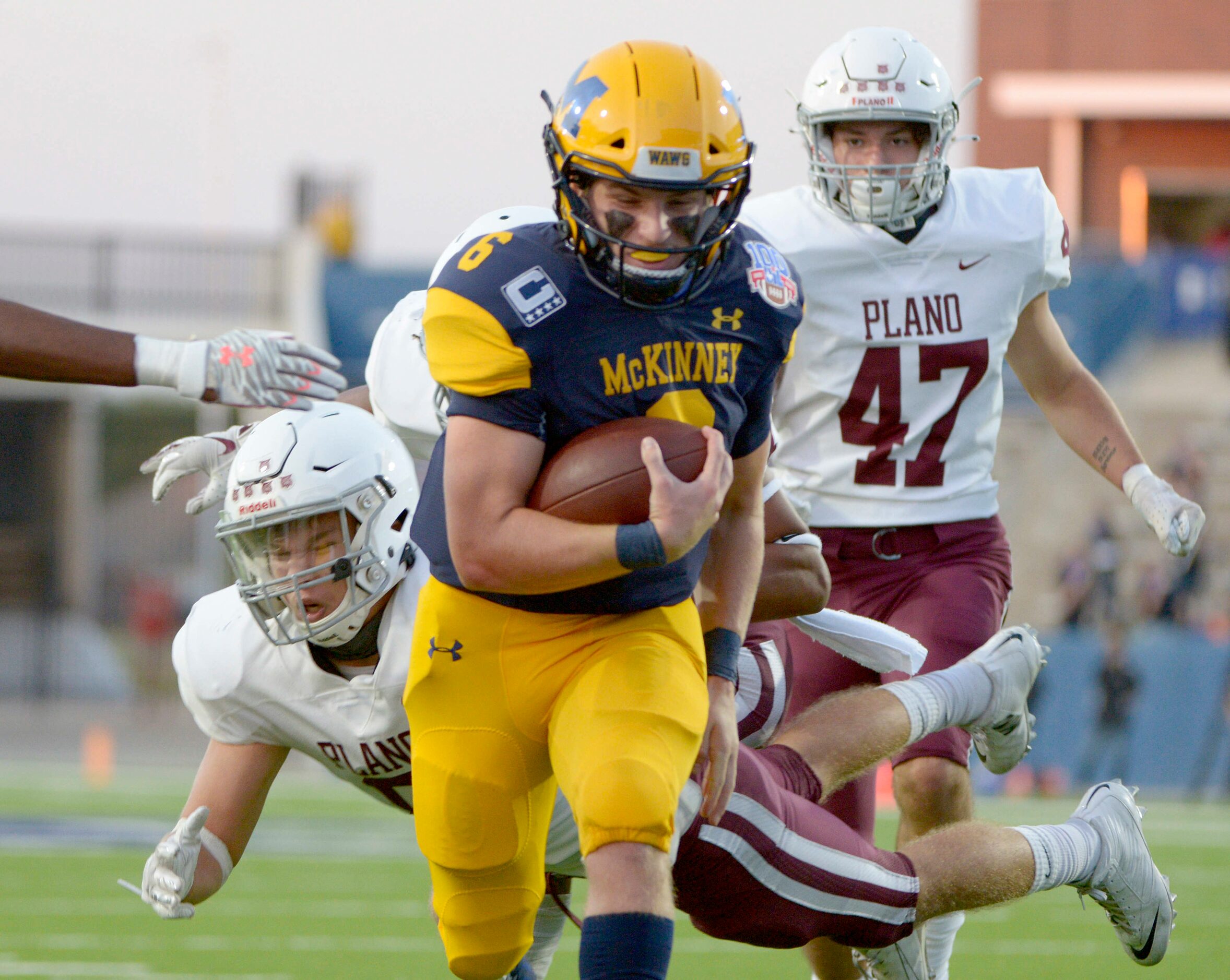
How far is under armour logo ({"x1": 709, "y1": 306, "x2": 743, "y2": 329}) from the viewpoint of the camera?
126 inches

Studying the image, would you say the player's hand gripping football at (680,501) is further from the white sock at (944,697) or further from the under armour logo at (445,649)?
the white sock at (944,697)

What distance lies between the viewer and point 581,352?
123 inches

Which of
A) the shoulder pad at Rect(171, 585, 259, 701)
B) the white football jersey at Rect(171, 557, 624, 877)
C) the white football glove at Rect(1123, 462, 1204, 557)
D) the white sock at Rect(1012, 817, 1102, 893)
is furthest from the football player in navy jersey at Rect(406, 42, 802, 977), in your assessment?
the white football glove at Rect(1123, 462, 1204, 557)

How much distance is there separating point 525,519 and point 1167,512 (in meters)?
1.79

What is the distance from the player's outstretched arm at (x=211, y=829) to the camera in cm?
364

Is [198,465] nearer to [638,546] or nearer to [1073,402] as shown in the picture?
[638,546]

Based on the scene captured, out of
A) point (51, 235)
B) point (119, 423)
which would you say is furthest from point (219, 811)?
point (119, 423)

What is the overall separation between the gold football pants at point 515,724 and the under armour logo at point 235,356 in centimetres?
61

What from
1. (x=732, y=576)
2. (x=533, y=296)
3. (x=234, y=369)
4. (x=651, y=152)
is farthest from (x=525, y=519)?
(x=234, y=369)

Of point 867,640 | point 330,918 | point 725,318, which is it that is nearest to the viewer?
point 725,318

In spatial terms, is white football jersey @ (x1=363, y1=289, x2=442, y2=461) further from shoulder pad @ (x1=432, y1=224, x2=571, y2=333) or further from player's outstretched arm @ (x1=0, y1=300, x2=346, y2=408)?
shoulder pad @ (x1=432, y1=224, x2=571, y2=333)

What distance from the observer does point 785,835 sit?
341 centimetres

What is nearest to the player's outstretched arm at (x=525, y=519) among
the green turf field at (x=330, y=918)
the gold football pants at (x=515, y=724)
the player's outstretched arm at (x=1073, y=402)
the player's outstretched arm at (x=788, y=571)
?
the gold football pants at (x=515, y=724)

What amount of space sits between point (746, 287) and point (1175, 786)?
8.40 m
